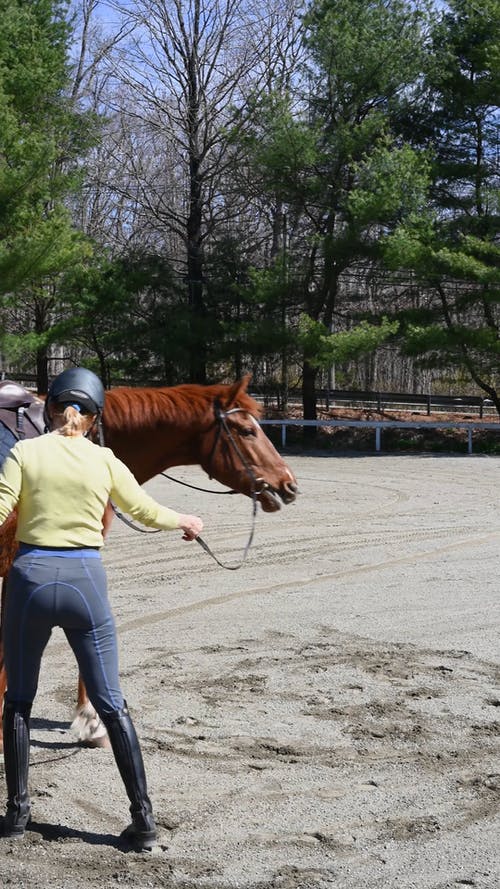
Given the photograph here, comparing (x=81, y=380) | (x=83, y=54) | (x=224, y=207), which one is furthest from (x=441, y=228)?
(x=81, y=380)

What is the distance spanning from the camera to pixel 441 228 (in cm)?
3150

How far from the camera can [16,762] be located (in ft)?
14.4

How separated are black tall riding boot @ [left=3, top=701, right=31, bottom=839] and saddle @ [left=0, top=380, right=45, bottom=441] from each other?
210 cm

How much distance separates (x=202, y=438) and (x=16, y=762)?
2.74 metres

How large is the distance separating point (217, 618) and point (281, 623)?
0.60 meters

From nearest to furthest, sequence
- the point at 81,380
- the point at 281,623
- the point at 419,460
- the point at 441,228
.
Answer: the point at 81,380
the point at 281,623
the point at 419,460
the point at 441,228

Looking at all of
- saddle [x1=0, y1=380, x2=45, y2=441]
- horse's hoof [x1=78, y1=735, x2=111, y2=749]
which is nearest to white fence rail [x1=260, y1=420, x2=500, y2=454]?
saddle [x1=0, y1=380, x2=45, y2=441]

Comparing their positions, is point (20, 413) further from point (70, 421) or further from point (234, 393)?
point (70, 421)

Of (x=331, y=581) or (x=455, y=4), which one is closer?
(x=331, y=581)

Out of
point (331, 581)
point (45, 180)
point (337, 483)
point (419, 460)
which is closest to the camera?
point (331, 581)

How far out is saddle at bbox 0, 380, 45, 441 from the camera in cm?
612

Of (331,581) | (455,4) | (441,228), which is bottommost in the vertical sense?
(331,581)

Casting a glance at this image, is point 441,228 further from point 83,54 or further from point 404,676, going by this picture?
point 404,676

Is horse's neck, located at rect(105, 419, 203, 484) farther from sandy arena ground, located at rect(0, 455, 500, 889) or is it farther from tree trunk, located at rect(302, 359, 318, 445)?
tree trunk, located at rect(302, 359, 318, 445)
